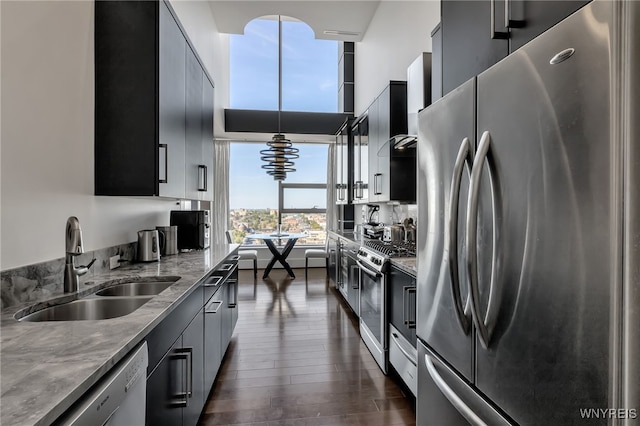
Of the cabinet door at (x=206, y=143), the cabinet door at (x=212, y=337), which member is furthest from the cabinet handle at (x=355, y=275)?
the cabinet door at (x=206, y=143)

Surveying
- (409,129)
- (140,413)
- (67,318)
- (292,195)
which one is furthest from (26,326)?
(292,195)

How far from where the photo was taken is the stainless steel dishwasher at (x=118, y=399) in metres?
0.72

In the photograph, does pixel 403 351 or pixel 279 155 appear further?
pixel 279 155

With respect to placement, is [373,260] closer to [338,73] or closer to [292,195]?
[292,195]

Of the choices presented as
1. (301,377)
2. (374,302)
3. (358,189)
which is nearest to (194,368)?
(301,377)

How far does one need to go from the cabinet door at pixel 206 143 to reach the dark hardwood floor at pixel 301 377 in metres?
1.53

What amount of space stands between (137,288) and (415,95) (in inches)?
106

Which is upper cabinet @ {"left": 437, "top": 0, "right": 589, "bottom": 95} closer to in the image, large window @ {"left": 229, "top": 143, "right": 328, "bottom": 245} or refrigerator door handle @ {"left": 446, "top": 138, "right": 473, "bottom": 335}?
refrigerator door handle @ {"left": 446, "top": 138, "right": 473, "bottom": 335}

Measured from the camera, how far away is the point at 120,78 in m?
1.92

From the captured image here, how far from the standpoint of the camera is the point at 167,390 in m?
1.32

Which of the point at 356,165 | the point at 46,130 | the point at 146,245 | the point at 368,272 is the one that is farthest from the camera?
the point at 356,165

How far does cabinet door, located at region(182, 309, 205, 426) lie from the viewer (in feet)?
5.09

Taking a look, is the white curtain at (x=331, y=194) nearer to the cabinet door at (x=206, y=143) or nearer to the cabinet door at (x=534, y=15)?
the cabinet door at (x=206, y=143)

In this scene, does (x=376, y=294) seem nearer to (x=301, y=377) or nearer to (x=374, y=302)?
(x=374, y=302)
